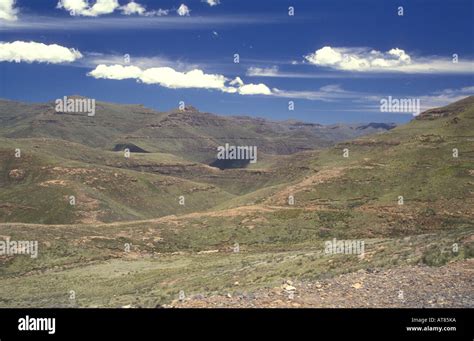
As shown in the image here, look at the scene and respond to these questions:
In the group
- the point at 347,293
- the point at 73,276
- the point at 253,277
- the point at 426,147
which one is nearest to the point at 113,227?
the point at 73,276

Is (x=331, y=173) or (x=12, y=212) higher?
(x=331, y=173)

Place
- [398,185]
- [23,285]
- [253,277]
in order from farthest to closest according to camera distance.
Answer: [398,185] → [23,285] → [253,277]

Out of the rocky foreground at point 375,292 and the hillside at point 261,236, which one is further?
the hillside at point 261,236

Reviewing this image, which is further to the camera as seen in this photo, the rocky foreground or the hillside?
the hillside

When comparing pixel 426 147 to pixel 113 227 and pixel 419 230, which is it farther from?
pixel 113 227

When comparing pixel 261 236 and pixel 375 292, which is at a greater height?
pixel 375 292

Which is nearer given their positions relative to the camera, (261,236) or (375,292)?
(375,292)

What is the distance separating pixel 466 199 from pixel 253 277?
2678 inches

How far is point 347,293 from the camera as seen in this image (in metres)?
19.6
